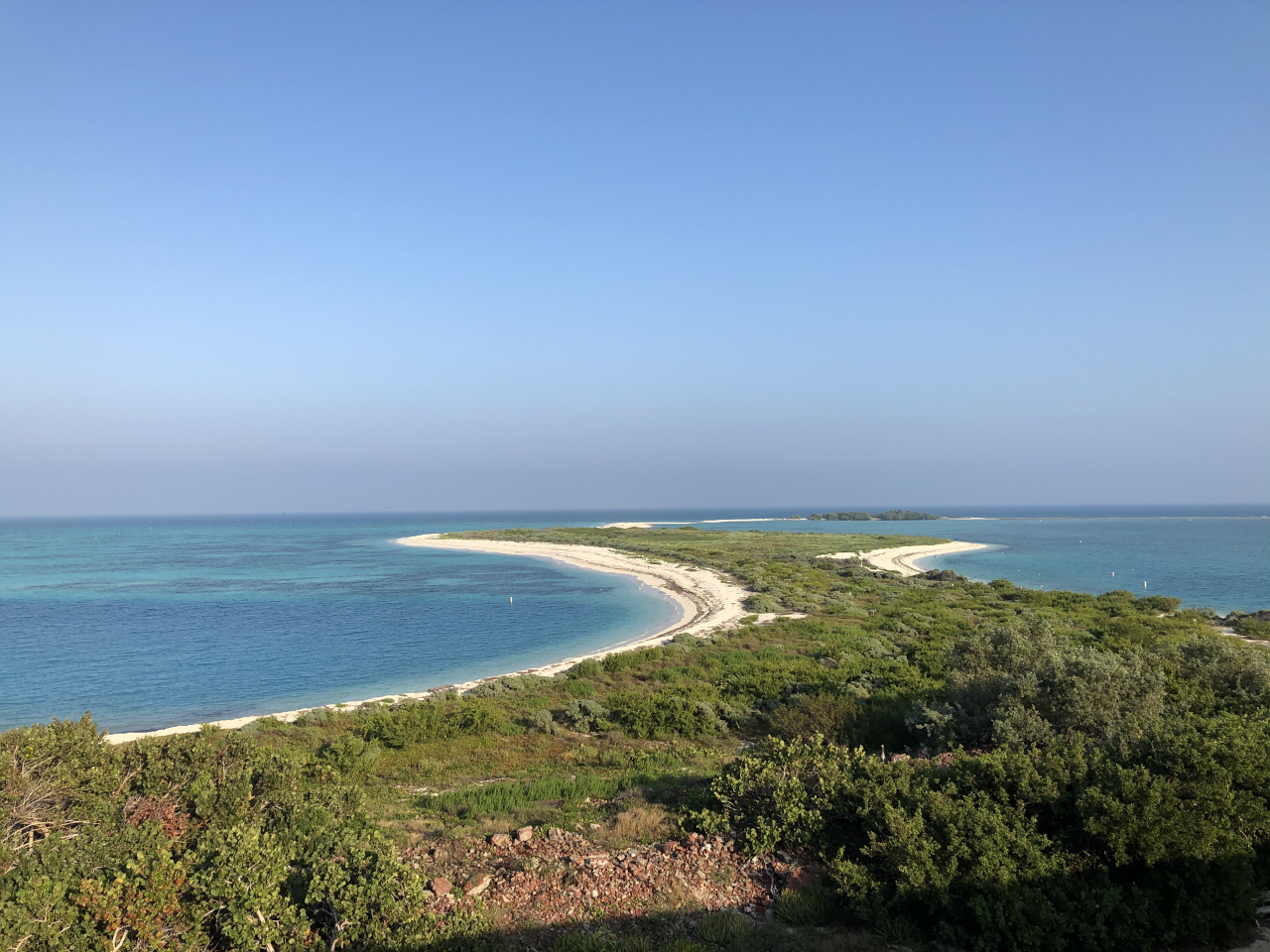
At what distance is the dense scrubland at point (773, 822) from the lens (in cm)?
630

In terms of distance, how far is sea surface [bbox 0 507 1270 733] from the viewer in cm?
2608

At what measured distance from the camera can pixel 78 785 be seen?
8703 mm

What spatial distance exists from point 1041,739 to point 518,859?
8.81m

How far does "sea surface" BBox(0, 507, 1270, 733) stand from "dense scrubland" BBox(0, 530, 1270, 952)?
12929mm

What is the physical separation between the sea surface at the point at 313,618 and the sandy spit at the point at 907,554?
169 inches

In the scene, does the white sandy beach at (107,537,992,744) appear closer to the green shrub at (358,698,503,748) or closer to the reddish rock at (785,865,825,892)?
the green shrub at (358,698,503,748)

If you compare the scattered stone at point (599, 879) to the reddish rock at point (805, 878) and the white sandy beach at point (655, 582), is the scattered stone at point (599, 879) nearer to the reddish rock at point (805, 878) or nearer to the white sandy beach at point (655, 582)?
the reddish rock at point (805, 878)

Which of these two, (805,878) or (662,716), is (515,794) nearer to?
(805,878)

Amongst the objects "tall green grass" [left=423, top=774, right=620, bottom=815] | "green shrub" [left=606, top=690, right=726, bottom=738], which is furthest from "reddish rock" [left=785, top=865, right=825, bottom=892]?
"green shrub" [left=606, top=690, right=726, bottom=738]

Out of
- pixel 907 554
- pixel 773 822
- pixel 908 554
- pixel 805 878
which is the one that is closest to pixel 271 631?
pixel 773 822

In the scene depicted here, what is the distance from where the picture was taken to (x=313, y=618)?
4272 cm

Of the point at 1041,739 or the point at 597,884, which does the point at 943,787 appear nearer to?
the point at 1041,739

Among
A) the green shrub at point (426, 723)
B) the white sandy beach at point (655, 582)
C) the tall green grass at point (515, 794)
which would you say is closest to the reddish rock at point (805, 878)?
the tall green grass at point (515, 794)

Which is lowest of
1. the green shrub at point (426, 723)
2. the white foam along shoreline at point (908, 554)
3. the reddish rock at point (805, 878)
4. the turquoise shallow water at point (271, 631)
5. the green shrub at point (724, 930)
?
the white foam along shoreline at point (908, 554)
